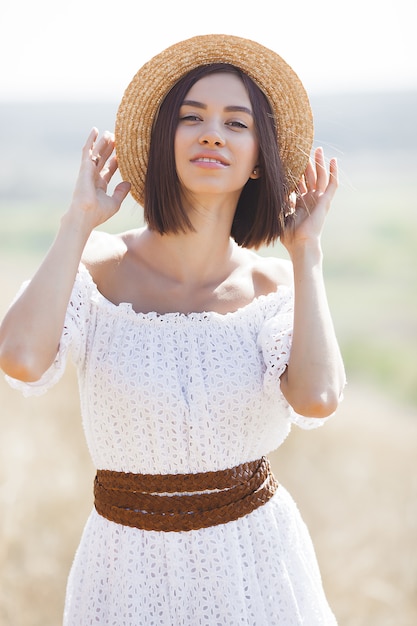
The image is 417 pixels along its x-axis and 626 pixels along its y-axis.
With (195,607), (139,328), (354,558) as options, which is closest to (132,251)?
(139,328)

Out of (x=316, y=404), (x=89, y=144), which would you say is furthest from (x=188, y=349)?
(x=89, y=144)

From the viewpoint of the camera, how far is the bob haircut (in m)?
2.21

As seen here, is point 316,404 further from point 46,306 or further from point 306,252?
point 46,306

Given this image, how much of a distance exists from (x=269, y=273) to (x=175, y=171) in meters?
0.40

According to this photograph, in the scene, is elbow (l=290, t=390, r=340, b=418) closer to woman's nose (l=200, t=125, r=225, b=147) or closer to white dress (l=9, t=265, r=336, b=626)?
white dress (l=9, t=265, r=336, b=626)

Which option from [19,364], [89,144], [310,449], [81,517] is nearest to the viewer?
[19,364]

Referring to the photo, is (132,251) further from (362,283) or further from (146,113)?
(362,283)

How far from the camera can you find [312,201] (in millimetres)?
2357

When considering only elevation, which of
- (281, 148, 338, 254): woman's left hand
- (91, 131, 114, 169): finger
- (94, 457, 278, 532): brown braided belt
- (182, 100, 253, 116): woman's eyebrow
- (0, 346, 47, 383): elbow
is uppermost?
(182, 100, 253, 116): woman's eyebrow

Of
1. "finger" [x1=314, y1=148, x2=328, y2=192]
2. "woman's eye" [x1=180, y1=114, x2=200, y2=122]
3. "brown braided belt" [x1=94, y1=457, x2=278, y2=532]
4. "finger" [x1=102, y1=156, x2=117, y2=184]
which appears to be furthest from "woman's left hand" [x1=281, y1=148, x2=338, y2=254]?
"brown braided belt" [x1=94, y1=457, x2=278, y2=532]

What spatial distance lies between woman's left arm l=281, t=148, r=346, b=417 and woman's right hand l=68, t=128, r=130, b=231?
480mm

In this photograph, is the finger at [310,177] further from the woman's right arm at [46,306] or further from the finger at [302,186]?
the woman's right arm at [46,306]

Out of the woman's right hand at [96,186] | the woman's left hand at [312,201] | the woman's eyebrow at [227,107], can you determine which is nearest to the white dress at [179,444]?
the woman's right hand at [96,186]

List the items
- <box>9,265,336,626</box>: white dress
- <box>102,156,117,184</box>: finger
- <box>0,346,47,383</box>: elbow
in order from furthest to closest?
<box>102,156,117,184</box>: finger, <box>9,265,336,626</box>: white dress, <box>0,346,47,383</box>: elbow
